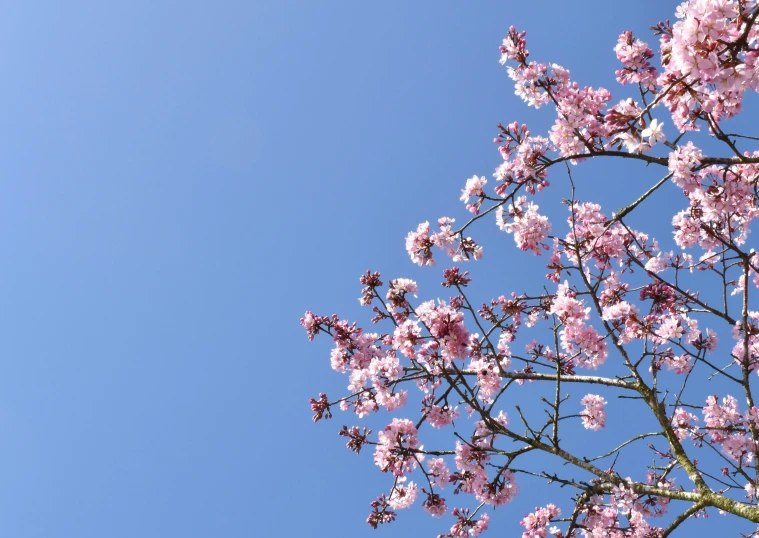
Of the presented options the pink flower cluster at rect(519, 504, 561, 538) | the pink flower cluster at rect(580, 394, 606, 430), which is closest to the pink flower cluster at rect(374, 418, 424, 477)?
the pink flower cluster at rect(519, 504, 561, 538)

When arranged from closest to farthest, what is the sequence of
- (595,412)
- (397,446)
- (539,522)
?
(397,446), (539,522), (595,412)

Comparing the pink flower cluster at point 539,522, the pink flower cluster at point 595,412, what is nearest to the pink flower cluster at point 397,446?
the pink flower cluster at point 539,522

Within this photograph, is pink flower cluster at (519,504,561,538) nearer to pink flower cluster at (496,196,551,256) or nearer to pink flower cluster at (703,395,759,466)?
pink flower cluster at (703,395,759,466)

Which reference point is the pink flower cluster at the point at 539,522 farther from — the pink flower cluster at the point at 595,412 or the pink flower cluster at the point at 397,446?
the pink flower cluster at the point at 397,446

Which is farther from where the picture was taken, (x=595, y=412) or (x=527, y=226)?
(x=595, y=412)

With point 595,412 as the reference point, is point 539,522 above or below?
below

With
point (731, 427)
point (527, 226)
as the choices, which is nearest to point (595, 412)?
point (731, 427)

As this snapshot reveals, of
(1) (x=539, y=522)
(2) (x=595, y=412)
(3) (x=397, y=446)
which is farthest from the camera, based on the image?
(2) (x=595, y=412)

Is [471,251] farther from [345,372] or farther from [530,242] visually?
[345,372]

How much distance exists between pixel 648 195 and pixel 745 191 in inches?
47.5

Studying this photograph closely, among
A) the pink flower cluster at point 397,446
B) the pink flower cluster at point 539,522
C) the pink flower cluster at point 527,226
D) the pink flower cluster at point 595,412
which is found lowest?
the pink flower cluster at point 539,522

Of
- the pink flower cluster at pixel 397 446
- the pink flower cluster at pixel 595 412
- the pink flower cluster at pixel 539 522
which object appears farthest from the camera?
the pink flower cluster at pixel 595 412

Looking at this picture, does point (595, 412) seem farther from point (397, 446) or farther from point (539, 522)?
point (397, 446)

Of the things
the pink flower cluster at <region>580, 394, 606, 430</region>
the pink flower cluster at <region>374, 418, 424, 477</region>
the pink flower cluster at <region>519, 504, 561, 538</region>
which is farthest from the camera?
the pink flower cluster at <region>580, 394, 606, 430</region>
